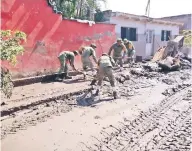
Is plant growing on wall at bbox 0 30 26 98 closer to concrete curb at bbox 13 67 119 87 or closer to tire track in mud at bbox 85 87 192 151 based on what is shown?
tire track in mud at bbox 85 87 192 151

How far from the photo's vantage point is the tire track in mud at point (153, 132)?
530 cm

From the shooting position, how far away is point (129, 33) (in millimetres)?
18844

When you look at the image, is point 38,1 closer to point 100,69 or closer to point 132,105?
point 100,69

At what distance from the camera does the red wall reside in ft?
35.3

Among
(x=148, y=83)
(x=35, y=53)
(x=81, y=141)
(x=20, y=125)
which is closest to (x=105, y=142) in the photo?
(x=81, y=141)

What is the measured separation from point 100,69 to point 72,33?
17.6 feet

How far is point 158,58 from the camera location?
53.3ft

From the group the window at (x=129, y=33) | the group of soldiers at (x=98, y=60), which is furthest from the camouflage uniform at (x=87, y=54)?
the window at (x=129, y=33)

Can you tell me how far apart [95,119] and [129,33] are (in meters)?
13.0

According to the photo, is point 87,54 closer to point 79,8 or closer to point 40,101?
point 40,101

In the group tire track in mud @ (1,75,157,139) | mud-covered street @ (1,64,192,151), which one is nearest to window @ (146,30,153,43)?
mud-covered street @ (1,64,192,151)

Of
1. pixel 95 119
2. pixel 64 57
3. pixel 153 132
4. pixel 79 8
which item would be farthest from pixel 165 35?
pixel 153 132

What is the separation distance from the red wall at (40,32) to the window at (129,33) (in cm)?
454

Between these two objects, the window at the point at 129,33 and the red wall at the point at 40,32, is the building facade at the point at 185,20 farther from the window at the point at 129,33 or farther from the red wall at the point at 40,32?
the red wall at the point at 40,32
